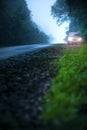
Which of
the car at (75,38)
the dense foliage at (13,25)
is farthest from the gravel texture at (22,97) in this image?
the dense foliage at (13,25)

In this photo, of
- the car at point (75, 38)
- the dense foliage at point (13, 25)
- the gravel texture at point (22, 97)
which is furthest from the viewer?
the dense foliage at point (13, 25)

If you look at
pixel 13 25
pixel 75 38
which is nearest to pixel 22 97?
pixel 75 38

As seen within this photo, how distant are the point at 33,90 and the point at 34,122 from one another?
1.99m

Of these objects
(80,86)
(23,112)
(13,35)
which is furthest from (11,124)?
(13,35)

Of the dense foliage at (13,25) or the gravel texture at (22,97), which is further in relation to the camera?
the dense foliage at (13,25)

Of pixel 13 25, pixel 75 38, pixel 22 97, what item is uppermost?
pixel 13 25

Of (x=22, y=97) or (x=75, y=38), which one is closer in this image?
(x=22, y=97)

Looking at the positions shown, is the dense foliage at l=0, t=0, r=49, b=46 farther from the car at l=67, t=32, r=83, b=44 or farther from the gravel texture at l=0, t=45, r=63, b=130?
the gravel texture at l=0, t=45, r=63, b=130

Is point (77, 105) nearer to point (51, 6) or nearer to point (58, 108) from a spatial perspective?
point (58, 108)

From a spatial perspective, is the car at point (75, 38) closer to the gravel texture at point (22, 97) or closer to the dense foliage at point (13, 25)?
the dense foliage at point (13, 25)

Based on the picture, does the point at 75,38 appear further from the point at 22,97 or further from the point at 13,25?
the point at 22,97

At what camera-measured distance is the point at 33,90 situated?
601 centimetres

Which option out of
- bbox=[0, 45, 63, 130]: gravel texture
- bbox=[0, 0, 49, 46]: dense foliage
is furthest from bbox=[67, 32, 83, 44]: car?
bbox=[0, 45, 63, 130]: gravel texture

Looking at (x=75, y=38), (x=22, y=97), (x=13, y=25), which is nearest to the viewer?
(x=22, y=97)
